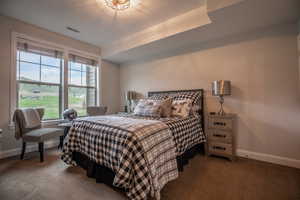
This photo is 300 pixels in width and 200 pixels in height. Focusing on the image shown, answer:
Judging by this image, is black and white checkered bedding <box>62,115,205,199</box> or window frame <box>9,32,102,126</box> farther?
window frame <box>9,32,102,126</box>

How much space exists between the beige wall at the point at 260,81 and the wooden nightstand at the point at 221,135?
0.38 m

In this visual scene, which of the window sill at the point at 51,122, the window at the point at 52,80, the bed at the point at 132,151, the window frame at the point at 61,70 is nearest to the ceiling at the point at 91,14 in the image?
the window frame at the point at 61,70

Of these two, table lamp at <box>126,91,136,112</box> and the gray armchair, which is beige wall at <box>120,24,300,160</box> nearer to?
table lamp at <box>126,91,136,112</box>

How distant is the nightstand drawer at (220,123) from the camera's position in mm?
2455

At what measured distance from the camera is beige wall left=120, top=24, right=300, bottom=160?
2.25 m

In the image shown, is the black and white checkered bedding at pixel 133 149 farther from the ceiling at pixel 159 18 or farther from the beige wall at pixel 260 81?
the ceiling at pixel 159 18

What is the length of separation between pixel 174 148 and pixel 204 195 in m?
0.60

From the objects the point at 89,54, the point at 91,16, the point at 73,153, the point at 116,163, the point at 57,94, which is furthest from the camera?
the point at 89,54

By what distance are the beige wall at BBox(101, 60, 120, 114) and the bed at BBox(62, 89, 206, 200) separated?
2.24 meters

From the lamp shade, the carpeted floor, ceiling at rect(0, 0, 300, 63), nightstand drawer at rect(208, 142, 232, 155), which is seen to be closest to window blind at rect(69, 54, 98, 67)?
ceiling at rect(0, 0, 300, 63)

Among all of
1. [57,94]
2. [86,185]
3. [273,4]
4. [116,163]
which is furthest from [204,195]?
[57,94]

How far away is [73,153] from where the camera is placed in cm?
218

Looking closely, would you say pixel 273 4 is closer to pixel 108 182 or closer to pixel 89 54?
pixel 108 182

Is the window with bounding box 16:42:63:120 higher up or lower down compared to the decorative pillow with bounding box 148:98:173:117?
higher up
